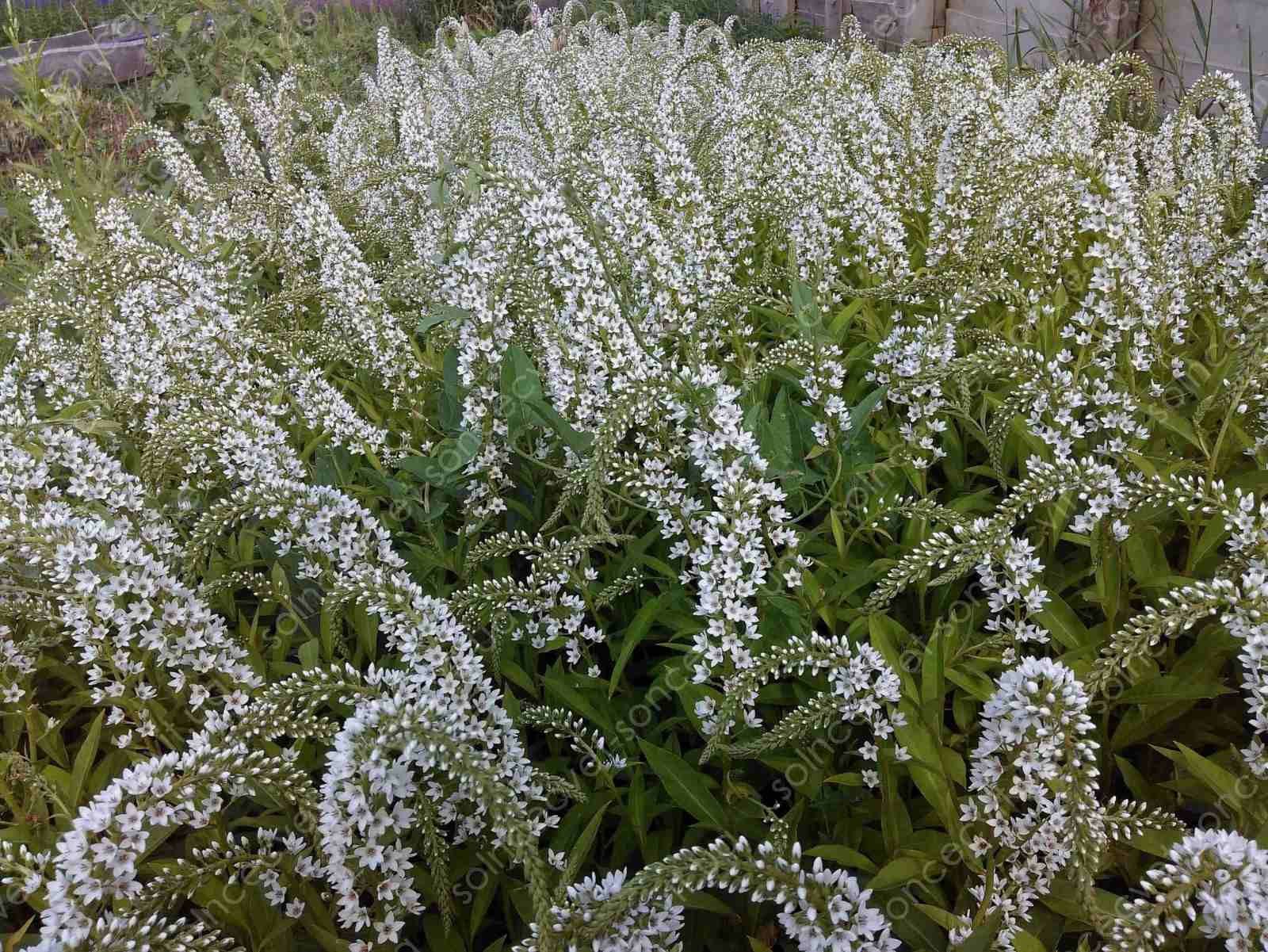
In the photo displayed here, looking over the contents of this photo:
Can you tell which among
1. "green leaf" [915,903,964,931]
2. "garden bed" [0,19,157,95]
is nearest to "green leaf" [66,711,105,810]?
"green leaf" [915,903,964,931]

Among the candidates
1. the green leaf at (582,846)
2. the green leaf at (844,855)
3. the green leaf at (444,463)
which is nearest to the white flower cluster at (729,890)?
the green leaf at (582,846)

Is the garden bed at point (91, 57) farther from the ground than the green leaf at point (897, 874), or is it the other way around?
the garden bed at point (91, 57)

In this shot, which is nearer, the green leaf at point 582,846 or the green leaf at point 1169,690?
the green leaf at point 582,846

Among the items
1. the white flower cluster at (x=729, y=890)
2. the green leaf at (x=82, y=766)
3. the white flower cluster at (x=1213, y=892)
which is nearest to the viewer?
the white flower cluster at (x=1213, y=892)

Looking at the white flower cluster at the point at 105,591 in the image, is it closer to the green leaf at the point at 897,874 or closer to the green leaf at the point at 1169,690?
the green leaf at the point at 897,874

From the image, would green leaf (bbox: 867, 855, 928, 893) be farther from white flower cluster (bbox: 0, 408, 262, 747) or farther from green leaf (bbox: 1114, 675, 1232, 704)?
white flower cluster (bbox: 0, 408, 262, 747)

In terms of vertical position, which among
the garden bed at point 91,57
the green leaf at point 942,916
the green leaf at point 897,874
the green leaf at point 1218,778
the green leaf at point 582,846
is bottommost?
the green leaf at point 942,916

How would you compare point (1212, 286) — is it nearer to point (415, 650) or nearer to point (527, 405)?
point (527, 405)

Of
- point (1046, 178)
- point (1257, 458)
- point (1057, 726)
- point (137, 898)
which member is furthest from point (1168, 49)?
point (137, 898)
